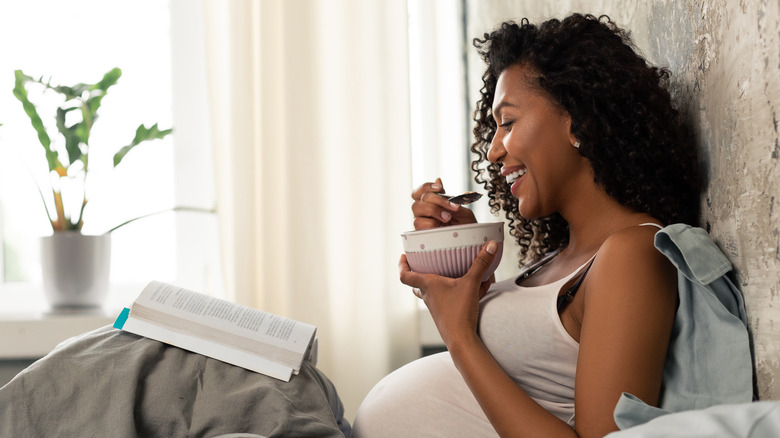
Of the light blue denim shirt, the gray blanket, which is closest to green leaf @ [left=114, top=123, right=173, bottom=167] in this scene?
the gray blanket

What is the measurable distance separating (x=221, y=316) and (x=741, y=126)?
0.77 m

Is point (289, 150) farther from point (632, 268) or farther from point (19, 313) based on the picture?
point (632, 268)

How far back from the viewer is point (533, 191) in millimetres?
1066

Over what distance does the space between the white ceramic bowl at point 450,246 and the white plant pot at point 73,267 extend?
1271 mm

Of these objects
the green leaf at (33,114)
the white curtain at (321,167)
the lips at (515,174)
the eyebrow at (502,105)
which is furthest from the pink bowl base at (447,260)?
the green leaf at (33,114)

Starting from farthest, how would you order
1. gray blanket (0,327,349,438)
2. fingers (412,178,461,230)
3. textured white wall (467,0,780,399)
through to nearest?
fingers (412,178,461,230) < gray blanket (0,327,349,438) < textured white wall (467,0,780,399)

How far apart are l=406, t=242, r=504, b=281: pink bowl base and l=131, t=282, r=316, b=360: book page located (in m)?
0.22

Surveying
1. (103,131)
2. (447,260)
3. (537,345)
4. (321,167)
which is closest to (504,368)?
(537,345)

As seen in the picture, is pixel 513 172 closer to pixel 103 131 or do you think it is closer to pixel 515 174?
pixel 515 174

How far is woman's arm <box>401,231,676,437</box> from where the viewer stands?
0.82m

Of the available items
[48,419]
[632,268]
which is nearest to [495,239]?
[632,268]

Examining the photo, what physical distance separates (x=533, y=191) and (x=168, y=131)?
1.34 m

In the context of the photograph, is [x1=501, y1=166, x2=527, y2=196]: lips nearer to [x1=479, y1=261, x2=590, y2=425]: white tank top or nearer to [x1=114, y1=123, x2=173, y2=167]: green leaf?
[x1=479, y1=261, x2=590, y2=425]: white tank top

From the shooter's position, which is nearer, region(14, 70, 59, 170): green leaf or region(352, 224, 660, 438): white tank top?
region(352, 224, 660, 438): white tank top
